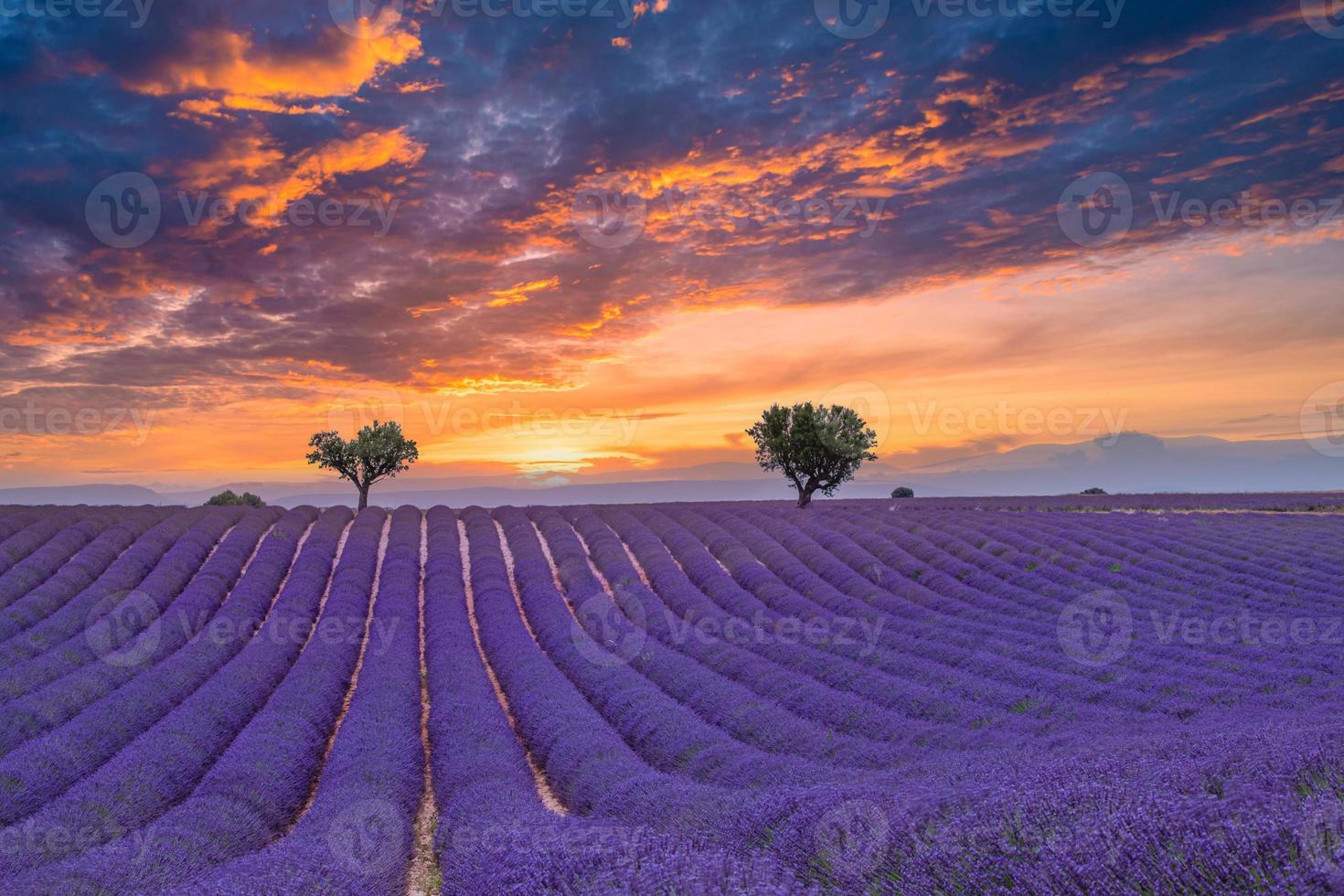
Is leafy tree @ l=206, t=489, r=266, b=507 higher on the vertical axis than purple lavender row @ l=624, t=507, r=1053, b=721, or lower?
higher

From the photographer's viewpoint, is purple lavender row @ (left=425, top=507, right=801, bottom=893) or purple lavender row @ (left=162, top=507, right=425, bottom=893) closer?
purple lavender row @ (left=425, top=507, right=801, bottom=893)

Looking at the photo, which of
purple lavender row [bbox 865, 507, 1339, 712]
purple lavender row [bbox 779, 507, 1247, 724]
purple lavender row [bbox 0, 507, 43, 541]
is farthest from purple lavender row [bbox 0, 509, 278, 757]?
purple lavender row [bbox 865, 507, 1339, 712]

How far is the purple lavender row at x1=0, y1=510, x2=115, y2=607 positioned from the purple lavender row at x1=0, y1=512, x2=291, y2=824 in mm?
4053

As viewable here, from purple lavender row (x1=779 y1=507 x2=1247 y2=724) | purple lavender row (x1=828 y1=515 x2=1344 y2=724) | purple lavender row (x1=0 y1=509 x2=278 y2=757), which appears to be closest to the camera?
purple lavender row (x1=828 y1=515 x2=1344 y2=724)

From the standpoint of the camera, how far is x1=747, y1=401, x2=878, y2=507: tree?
3250 centimetres

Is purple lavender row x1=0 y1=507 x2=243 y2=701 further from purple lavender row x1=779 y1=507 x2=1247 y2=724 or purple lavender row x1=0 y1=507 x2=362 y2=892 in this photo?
purple lavender row x1=779 y1=507 x2=1247 y2=724

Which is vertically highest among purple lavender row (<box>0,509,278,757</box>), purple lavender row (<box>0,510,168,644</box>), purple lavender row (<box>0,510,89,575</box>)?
purple lavender row (<box>0,510,89,575</box>)

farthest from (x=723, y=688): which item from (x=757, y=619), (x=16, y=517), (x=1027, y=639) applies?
(x=16, y=517)

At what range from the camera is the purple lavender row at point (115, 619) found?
10812mm

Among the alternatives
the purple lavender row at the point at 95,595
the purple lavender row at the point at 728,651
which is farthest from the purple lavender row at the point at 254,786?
the purple lavender row at the point at 728,651

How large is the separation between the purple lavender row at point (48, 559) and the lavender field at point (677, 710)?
111 millimetres

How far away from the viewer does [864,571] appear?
17422 mm

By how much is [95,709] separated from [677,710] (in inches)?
281

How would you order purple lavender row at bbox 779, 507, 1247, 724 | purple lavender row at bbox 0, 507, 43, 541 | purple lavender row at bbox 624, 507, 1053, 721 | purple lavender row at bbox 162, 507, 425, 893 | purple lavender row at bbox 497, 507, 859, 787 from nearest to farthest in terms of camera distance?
purple lavender row at bbox 162, 507, 425, 893 → purple lavender row at bbox 497, 507, 859, 787 → purple lavender row at bbox 779, 507, 1247, 724 → purple lavender row at bbox 624, 507, 1053, 721 → purple lavender row at bbox 0, 507, 43, 541
